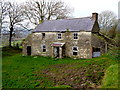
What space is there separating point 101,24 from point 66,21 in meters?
22.6

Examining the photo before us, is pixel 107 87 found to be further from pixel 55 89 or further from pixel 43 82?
pixel 43 82

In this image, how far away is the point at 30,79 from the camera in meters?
13.3


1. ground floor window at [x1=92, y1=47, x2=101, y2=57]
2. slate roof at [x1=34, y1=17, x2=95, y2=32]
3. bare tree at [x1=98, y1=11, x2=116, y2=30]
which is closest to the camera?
ground floor window at [x1=92, y1=47, x2=101, y2=57]

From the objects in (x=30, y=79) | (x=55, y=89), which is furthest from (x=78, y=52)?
(x=55, y=89)

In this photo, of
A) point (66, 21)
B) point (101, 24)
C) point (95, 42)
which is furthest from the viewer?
point (101, 24)

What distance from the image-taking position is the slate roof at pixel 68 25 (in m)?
23.2

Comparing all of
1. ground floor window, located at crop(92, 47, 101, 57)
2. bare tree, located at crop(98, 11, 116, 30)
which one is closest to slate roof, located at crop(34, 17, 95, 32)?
ground floor window, located at crop(92, 47, 101, 57)

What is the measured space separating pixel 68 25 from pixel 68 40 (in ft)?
10.3

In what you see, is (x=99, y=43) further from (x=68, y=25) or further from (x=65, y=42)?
(x=68, y=25)

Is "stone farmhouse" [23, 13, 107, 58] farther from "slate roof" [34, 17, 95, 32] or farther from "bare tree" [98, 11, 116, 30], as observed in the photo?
"bare tree" [98, 11, 116, 30]

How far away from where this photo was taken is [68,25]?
25.0 m

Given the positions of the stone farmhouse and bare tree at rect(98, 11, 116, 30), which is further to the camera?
bare tree at rect(98, 11, 116, 30)

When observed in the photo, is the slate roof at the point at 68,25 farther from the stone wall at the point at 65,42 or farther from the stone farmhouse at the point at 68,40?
the stone wall at the point at 65,42

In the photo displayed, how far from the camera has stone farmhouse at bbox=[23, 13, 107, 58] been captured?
22.2 metres
